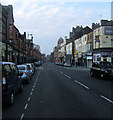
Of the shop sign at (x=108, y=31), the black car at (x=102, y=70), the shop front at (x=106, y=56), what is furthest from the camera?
the shop sign at (x=108, y=31)

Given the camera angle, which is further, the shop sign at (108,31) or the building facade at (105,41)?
the shop sign at (108,31)

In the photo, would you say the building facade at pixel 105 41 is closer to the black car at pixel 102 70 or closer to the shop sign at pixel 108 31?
the shop sign at pixel 108 31

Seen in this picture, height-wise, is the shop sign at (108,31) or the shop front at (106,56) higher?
the shop sign at (108,31)

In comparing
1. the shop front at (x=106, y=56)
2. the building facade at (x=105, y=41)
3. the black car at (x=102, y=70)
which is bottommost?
the black car at (x=102, y=70)

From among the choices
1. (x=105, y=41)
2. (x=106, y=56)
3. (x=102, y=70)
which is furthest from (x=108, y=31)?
(x=102, y=70)

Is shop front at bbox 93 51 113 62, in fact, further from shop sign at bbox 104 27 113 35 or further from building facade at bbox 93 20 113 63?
shop sign at bbox 104 27 113 35

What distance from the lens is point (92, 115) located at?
205 inches

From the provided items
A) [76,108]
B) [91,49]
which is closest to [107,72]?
[76,108]

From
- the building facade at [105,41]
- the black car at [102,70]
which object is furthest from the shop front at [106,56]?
the black car at [102,70]

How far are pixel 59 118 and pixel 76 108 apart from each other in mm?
1251

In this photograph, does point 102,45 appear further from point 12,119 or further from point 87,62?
point 12,119

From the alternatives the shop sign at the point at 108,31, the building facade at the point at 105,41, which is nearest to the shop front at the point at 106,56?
the building facade at the point at 105,41

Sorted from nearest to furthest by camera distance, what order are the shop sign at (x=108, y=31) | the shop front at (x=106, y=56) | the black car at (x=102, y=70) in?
the black car at (x=102, y=70)
the shop front at (x=106, y=56)
the shop sign at (x=108, y=31)

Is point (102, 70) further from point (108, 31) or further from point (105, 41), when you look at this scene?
point (108, 31)
